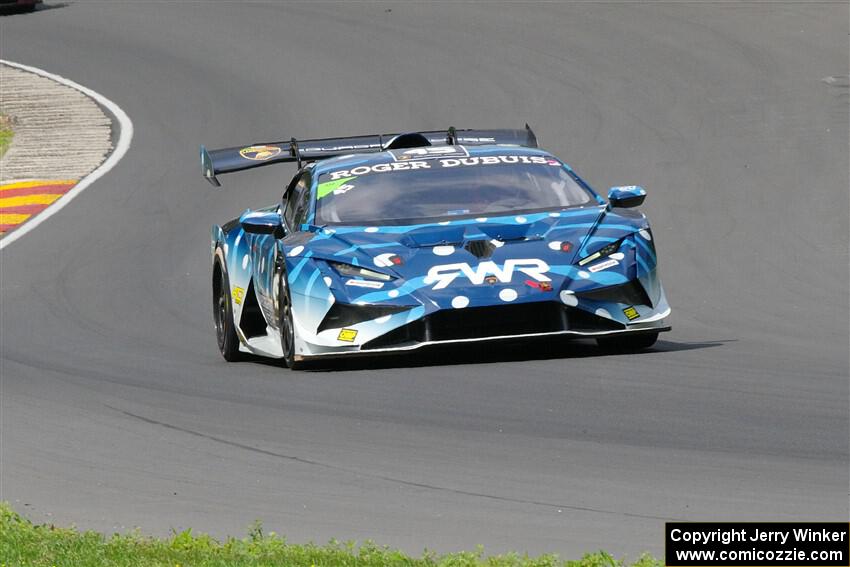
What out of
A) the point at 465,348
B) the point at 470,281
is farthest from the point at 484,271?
the point at 465,348

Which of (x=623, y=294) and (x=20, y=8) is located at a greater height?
(x=20, y=8)

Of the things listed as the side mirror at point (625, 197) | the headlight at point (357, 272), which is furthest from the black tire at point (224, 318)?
the side mirror at point (625, 197)

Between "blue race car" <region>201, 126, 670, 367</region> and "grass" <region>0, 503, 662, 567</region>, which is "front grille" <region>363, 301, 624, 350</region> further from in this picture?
"grass" <region>0, 503, 662, 567</region>

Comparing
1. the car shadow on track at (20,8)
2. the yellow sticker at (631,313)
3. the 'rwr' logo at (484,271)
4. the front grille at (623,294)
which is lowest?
the yellow sticker at (631,313)

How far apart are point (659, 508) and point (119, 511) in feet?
7.31

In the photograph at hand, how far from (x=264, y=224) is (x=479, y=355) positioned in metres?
1.53

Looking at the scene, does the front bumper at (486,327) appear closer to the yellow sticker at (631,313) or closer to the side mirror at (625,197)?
the yellow sticker at (631,313)

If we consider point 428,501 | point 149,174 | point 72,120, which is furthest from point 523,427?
point 72,120

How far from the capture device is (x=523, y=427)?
26.9 ft

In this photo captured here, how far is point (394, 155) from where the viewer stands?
1141 cm

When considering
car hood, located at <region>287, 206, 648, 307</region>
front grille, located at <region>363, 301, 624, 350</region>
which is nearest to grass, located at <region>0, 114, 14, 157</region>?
car hood, located at <region>287, 206, 648, 307</region>

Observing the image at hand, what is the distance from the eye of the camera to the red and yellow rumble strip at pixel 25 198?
18.6 m

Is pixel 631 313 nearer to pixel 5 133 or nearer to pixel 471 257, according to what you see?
pixel 471 257

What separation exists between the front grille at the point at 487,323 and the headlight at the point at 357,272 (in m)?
0.30
